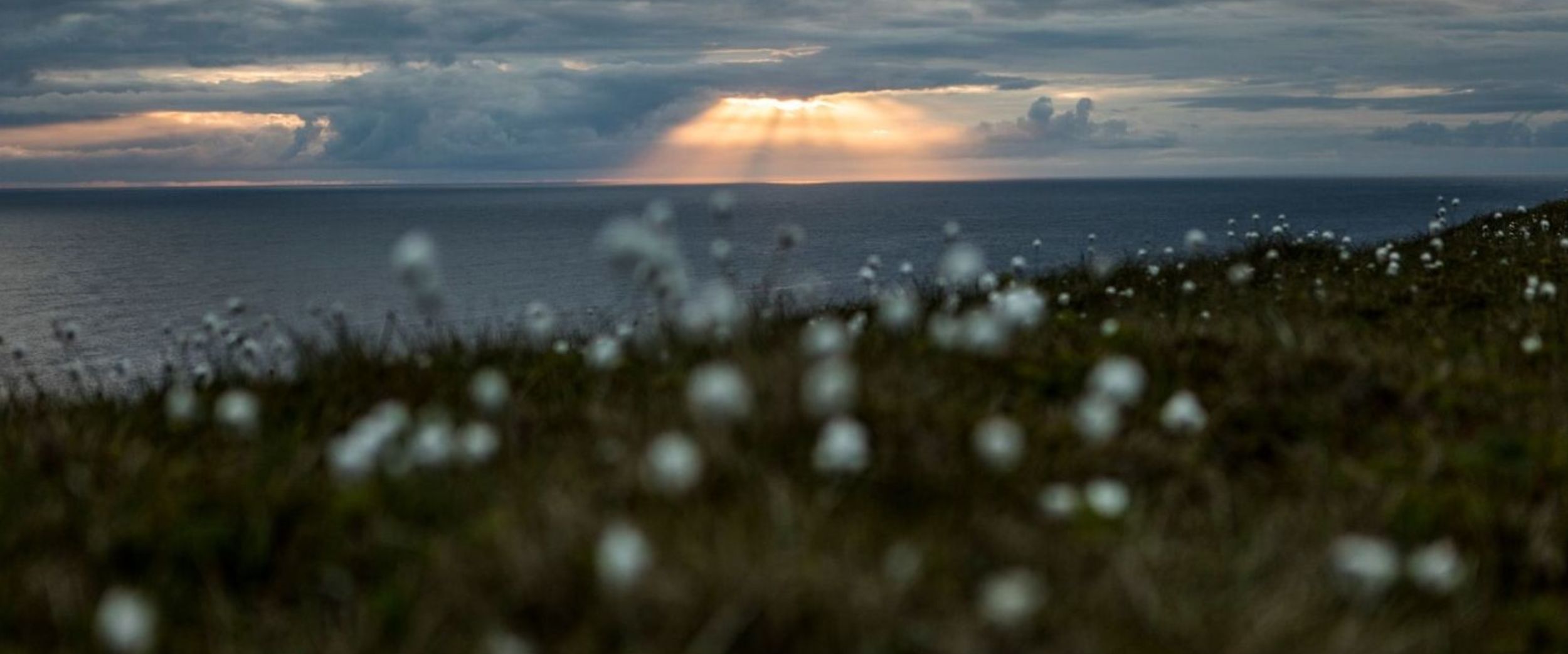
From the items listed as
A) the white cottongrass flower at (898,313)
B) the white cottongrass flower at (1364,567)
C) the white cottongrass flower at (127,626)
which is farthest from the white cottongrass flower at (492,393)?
the white cottongrass flower at (1364,567)

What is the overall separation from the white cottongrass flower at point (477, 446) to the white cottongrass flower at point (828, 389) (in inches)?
45.5

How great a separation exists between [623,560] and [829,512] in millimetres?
1309

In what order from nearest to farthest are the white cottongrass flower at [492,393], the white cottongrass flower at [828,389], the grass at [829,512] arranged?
the grass at [829,512]
the white cottongrass flower at [828,389]
the white cottongrass flower at [492,393]

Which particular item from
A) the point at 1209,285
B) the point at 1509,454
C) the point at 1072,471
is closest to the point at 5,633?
the point at 1072,471

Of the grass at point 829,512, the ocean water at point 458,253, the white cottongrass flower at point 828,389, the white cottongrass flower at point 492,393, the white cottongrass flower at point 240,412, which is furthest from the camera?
the ocean water at point 458,253

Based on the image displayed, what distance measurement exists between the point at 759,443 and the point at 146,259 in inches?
3763

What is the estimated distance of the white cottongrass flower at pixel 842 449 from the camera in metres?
4.36

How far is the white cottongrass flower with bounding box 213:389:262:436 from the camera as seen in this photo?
525cm

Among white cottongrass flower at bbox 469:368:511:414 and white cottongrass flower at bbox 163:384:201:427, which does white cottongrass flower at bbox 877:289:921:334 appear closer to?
white cottongrass flower at bbox 469:368:511:414

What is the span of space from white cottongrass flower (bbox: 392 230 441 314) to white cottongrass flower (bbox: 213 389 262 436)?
774 millimetres

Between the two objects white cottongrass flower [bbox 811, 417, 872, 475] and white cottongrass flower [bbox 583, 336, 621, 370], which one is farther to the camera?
white cottongrass flower [bbox 583, 336, 621, 370]

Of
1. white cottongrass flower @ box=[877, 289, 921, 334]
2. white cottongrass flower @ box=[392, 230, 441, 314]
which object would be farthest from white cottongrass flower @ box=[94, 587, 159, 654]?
white cottongrass flower @ box=[877, 289, 921, 334]

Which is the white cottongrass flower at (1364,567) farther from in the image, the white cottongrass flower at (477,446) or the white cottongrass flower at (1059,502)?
the white cottongrass flower at (477,446)

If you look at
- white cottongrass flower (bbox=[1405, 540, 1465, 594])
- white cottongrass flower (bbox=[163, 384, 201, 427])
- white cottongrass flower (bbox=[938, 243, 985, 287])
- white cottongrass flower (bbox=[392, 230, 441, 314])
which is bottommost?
white cottongrass flower (bbox=[1405, 540, 1465, 594])
